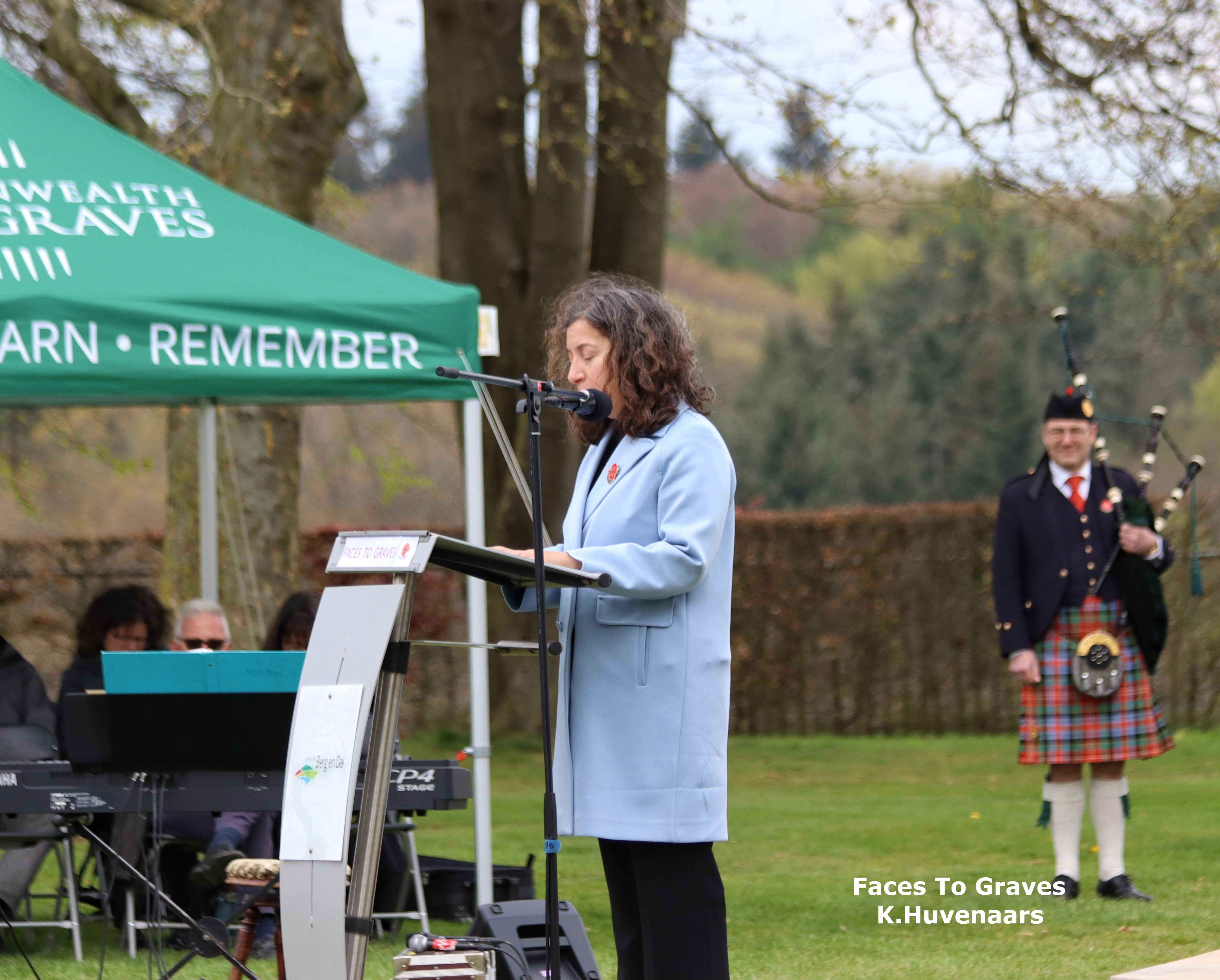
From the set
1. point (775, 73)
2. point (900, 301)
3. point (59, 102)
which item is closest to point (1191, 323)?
point (775, 73)

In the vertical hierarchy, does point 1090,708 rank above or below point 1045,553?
below

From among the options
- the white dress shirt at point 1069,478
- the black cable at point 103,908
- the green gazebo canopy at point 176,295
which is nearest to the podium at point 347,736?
the black cable at point 103,908

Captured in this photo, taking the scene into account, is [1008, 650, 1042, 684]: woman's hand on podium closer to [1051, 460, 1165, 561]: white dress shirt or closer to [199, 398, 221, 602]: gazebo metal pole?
[1051, 460, 1165, 561]: white dress shirt

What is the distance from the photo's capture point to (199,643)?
19.4ft

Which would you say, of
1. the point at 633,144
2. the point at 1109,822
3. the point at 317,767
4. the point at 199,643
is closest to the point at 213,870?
the point at 199,643

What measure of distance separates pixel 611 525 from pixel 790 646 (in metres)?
9.87

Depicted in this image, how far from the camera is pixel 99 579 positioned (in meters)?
12.0

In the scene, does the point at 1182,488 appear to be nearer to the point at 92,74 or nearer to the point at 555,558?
the point at 555,558

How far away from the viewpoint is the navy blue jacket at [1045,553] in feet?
18.7

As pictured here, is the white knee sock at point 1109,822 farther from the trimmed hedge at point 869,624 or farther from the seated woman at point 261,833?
the trimmed hedge at point 869,624

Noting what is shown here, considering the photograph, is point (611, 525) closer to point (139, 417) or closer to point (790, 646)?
point (790, 646)

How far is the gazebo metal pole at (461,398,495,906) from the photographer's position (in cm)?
508

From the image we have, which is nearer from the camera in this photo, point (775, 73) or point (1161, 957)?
point (1161, 957)

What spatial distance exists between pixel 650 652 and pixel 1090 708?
10.6 ft
